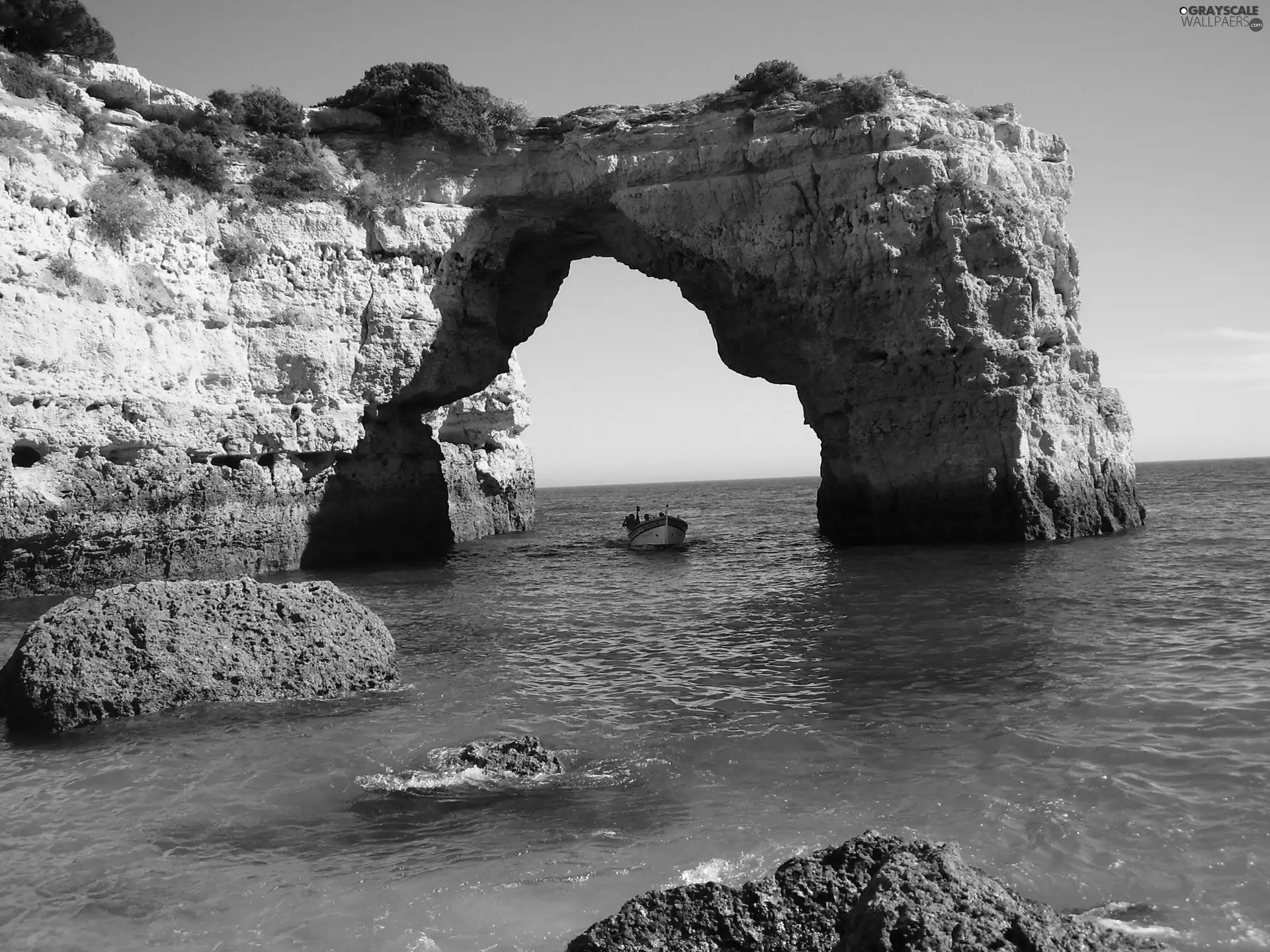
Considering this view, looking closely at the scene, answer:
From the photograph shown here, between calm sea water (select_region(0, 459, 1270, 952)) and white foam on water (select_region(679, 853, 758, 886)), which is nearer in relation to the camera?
calm sea water (select_region(0, 459, 1270, 952))

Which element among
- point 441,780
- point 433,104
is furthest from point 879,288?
point 441,780

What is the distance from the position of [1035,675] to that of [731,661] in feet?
12.8

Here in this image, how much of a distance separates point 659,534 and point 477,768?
21482 mm

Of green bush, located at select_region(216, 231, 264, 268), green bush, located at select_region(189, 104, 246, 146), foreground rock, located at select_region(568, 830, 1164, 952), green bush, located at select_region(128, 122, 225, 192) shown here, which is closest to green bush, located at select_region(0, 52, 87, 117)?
green bush, located at select_region(128, 122, 225, 192)

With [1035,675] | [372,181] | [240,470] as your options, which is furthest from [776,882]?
[372,181]

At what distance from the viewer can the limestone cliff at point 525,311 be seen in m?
19.6

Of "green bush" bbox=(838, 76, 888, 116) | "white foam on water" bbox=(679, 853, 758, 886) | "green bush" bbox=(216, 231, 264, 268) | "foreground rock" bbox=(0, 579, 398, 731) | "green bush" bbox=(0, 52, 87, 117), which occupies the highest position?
"green bush" bbox=(838, 76, 888, 116)

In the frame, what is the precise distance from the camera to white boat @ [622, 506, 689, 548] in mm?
29219

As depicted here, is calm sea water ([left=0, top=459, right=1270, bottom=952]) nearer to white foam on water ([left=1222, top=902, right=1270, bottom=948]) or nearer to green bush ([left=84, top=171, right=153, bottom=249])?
white foam on water ([left=1222, top=902, right=1270, bottom=948])

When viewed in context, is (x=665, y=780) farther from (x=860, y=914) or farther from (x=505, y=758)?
(x=860, y=914)

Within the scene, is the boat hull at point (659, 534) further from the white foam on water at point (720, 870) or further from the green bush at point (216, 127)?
the white foam on water at point (720, 870)

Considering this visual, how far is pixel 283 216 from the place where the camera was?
23.1 m

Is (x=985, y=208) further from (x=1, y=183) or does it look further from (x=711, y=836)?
(x=1, y=183)

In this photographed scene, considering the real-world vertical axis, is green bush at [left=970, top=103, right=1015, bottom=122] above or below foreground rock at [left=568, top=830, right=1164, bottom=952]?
above
